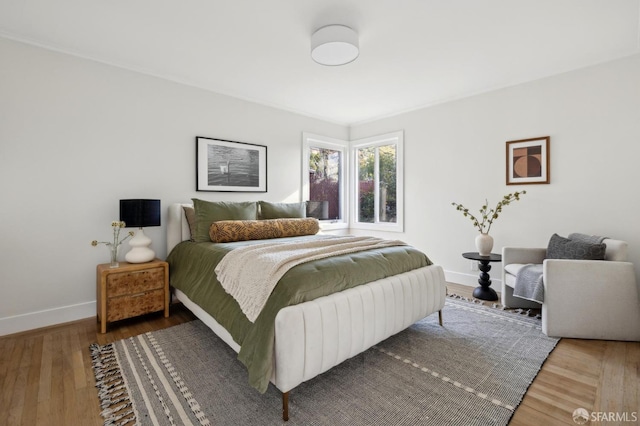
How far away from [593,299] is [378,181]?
310 centimetres

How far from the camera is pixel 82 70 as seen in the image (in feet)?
9.10

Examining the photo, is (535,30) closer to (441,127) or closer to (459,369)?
(441,127)

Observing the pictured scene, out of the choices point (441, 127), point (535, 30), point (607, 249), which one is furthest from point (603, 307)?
point (441, 127)

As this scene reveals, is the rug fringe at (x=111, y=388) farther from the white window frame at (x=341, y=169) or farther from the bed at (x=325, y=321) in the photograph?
the white window frame at (x=341, y=169)

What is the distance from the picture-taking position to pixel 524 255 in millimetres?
3031

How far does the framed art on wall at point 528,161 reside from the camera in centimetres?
325

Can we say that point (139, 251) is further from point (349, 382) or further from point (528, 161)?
point (528, 161)

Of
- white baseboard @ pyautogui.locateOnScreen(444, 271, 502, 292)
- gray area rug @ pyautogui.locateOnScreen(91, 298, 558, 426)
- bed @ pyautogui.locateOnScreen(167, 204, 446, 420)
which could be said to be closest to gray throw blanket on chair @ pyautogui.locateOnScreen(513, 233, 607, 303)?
gray area rug @ pyautogui.locateOnScreen(91, 298, 558, 426)

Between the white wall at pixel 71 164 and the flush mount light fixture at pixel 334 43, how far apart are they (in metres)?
1.79

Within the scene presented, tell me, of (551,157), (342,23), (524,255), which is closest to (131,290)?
(342,23)

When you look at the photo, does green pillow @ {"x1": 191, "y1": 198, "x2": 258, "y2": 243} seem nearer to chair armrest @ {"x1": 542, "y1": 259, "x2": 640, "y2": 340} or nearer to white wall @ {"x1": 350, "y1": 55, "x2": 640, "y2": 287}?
white wall @ {"x1": 350, "y1": 55, "x2": 640, "y2": 287}

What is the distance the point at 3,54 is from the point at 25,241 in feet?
5.06

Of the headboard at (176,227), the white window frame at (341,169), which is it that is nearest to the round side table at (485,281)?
the white window frame at (341,169)

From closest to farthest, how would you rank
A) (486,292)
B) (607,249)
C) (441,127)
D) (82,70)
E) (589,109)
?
(607,249), (82,70), (589,109), (486,292), (441,127)
